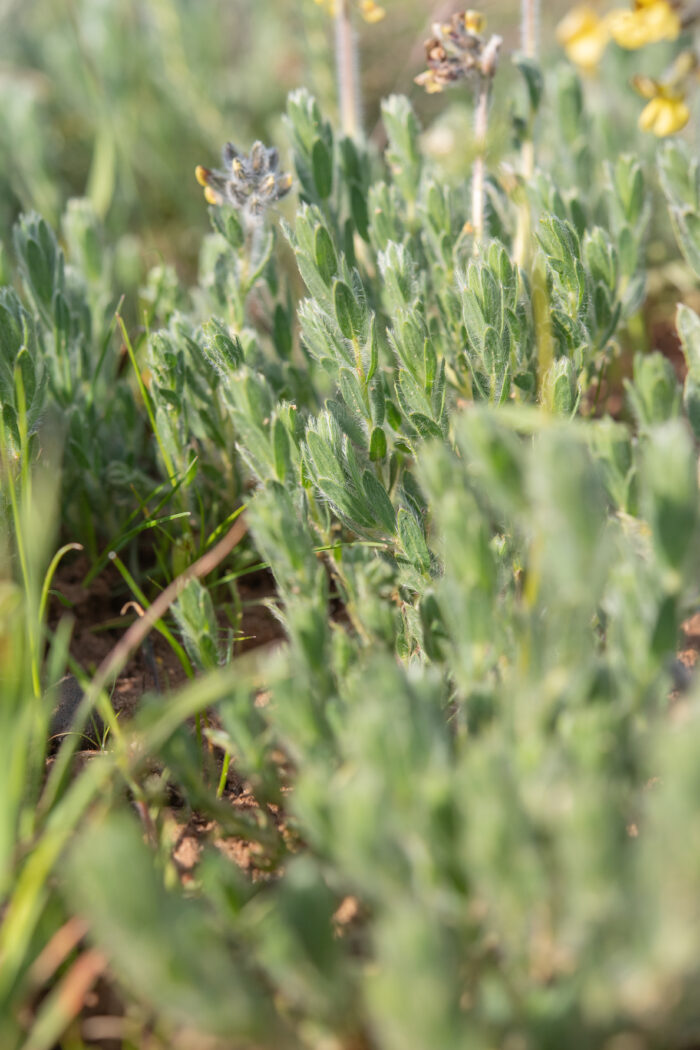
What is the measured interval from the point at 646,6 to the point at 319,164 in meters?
1.01

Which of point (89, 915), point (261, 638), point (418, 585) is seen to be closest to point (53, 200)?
point (261, 638)

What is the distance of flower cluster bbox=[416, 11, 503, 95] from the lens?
271 cm

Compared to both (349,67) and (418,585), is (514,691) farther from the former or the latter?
(349,67)

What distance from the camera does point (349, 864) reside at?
1364mm

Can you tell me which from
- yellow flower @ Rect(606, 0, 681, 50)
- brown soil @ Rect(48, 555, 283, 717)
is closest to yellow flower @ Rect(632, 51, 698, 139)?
yellow flower @ Rect(606, 0, 681, 50)

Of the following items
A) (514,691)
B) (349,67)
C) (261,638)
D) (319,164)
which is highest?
(349,67)

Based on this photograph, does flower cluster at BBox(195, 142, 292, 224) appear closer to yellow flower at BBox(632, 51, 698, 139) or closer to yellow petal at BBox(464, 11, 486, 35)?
yellow petal at BBox(464, 11, 486, 35)

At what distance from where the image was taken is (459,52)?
8.99ft

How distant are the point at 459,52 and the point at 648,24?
1.73 ft

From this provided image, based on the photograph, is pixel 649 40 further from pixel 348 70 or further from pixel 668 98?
pixel 348 70

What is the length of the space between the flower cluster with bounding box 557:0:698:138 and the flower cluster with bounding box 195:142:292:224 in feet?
3.37

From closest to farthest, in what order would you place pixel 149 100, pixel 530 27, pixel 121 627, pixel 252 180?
pixel 252 180
pixel 121 627
pixel 530 27
pixel 149 100

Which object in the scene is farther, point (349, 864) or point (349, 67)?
point (349, 67)

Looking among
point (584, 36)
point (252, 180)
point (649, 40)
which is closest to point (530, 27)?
point (584, 36)
